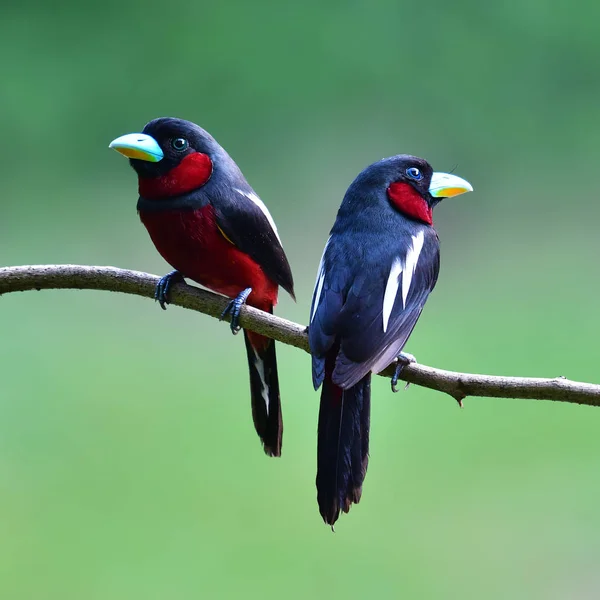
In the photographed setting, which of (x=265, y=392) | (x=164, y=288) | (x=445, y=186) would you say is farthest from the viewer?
(x=265, y=392)

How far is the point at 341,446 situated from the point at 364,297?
234 mm

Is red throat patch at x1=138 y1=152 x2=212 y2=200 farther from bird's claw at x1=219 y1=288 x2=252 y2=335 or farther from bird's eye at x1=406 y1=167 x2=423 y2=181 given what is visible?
bird's eye at x1=406 y1=167 x2=423 y2=181

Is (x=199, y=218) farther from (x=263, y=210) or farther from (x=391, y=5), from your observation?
(x=391, y=5)

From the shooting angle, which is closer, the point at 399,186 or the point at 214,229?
the point at 399,186

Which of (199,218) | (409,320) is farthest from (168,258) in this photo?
(409,320)

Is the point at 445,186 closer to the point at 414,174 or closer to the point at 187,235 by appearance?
the point at 414,174

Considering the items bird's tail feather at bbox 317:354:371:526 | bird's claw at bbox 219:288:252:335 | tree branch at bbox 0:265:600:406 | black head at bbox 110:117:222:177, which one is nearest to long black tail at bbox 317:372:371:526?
bird's tail feather at bbox 317:354:371:526

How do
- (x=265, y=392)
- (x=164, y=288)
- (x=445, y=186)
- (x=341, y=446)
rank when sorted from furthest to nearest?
1. (x=265, y=392)
2. (x=164, y=288)
3. (x=445, y=186)
4. (x=341, y=446)

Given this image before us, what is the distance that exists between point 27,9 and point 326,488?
306 cm

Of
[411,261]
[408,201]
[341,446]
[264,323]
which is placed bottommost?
[341,446]

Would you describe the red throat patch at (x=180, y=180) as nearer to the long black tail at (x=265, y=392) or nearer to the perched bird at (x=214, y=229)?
the perched bird at (x=214, y=229)

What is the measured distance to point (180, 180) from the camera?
5.10ft

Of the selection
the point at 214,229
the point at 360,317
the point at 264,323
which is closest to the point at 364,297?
the point at 360,317

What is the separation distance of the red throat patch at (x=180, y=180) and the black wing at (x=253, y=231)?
0.05 meters
